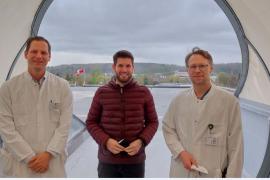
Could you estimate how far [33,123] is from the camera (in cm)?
215

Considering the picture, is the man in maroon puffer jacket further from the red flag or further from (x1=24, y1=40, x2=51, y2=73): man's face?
the red flag

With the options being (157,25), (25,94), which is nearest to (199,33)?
(157,25)

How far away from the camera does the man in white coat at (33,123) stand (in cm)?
211

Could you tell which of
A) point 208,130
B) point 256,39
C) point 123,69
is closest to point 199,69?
point 208,130

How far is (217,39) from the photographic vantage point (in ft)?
12.2

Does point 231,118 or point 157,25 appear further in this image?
point 157,25

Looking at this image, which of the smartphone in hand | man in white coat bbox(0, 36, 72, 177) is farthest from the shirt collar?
the smartphone in hand

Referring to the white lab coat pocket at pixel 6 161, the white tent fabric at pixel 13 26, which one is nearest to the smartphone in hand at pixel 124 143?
the white lab coat pocket at pixel 6 161

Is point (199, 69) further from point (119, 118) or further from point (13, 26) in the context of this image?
point (13, 26)

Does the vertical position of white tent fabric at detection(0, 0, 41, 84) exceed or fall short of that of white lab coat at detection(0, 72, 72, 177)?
it exceeds it

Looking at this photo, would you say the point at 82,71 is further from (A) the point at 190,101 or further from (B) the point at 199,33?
(A) the point at 190,101

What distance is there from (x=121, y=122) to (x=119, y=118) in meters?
0.03

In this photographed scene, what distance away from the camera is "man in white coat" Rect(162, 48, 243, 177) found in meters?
2.04

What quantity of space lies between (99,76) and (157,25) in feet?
3.16
